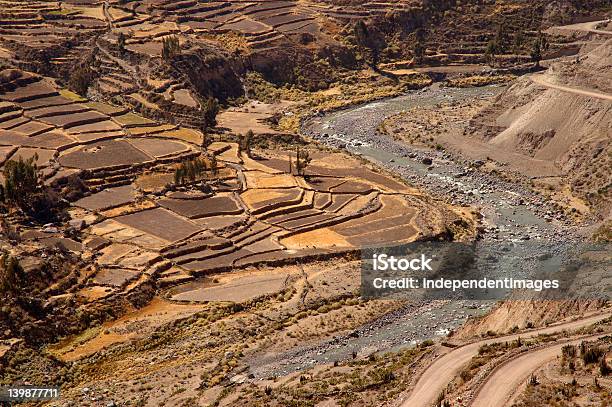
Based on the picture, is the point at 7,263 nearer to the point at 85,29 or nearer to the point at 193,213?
the point at 193,213

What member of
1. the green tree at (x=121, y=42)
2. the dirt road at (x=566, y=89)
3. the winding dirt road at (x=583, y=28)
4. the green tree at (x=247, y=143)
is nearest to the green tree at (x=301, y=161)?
the green tree at (x=247, y=143)

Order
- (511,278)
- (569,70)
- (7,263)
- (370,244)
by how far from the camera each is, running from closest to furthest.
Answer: (7,263) → (511,278) → (370,244) → (569,70)

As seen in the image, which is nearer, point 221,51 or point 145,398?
point 145,398

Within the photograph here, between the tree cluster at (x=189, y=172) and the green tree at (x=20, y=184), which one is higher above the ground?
the green tree at (x=20, y=184)

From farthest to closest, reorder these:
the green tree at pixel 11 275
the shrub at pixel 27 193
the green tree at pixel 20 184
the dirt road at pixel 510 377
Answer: the shrub at pixel 27 193 < the green tree at pixel 20 184 < the green tree at pixel 11 275 < the dirt road at pixel 510 377

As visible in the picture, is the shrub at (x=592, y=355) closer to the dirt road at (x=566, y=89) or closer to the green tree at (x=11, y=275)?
the green tree at (x=11, y=275)

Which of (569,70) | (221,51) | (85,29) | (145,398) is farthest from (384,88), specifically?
(145,398)

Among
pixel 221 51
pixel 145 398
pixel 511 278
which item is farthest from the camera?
pixel 221 51

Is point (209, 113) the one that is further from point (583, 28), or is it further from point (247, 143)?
point (583, 28)
